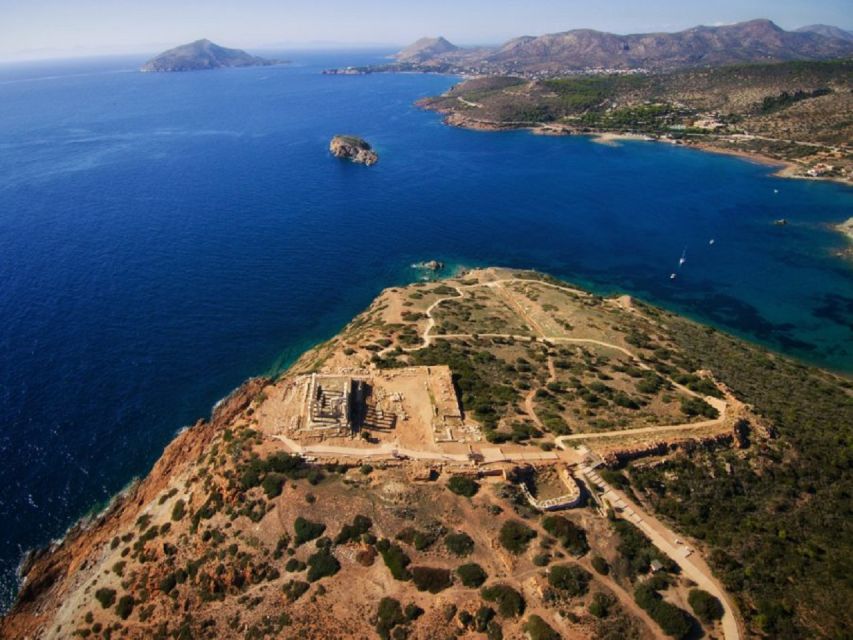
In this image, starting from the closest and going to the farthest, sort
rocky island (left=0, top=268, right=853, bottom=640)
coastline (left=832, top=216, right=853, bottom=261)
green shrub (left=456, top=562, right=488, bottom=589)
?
1. rocky island (left=0, top=268, right=853, bottom=640)
2. green shrub (left=456, top=562, right=488, bottom=589)
3. coastline (left=832, top=216, right=853, bottom=261)

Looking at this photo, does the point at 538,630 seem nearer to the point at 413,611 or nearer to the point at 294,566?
the point at 413,611

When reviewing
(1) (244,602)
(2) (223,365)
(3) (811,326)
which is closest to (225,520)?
(1) (244,602)

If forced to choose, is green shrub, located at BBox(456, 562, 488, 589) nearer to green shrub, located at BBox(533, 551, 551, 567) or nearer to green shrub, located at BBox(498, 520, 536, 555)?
green shrub, located at BBox(498, 520, 536, 555)

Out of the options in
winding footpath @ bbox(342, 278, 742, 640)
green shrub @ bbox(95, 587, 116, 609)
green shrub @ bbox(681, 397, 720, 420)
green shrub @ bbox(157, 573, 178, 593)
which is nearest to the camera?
winding footpath @ bbox(342, 278, 742, 640)

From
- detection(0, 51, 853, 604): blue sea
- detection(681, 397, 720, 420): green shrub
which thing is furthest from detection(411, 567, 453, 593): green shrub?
detection(0, 51, 853, 604): blue sea

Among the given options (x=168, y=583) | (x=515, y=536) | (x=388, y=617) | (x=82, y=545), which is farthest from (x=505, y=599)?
(x=82, y=545)

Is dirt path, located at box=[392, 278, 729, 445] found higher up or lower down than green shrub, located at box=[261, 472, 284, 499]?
lower down

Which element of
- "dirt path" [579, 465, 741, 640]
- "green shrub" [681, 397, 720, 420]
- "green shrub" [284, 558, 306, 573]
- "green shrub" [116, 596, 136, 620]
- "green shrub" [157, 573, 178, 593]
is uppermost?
"dirt path" [579, 465, 741, 640]
